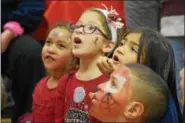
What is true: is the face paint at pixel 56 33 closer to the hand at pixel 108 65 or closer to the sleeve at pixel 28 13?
the hand at pixel 108 65

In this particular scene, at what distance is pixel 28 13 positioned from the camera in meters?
2.75

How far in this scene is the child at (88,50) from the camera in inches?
68.9

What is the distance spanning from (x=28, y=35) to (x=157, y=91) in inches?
61.4

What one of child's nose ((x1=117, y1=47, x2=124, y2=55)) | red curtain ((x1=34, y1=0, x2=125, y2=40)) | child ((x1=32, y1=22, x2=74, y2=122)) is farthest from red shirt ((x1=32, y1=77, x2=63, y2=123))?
red curtain ((x1=34, y1=0, x2=125, y2=40))

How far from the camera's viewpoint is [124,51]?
5.04ft

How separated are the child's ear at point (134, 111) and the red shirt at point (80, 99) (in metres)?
0.45

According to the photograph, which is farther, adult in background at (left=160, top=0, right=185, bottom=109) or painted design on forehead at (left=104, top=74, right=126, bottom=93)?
adult in background at (left=160, top=0, right=185, bottom=109)

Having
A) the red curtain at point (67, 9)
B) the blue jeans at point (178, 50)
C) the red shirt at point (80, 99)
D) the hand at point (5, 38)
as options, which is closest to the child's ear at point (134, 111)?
the red shirt at point (80, 99)

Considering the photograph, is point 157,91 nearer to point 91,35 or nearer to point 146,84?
point 146,84

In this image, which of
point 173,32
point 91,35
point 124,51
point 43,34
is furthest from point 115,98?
point 43,34

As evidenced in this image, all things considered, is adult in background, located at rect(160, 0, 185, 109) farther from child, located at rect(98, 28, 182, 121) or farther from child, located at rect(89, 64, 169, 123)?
child, located at rect(89, 64, 169, 123)

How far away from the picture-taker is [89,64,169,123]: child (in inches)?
50.1

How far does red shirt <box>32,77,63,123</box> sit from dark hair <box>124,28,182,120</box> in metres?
0.54

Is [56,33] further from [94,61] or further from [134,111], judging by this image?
[134,111]
